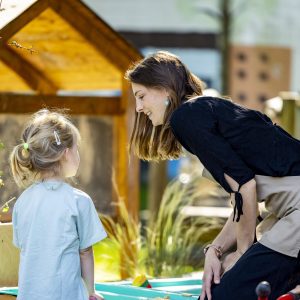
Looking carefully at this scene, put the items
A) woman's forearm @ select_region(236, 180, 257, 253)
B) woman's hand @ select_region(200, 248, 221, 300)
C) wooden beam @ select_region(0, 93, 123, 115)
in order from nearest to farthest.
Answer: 1. woman's forearm @ select_region(236, 180, 257, 253)
2. woman's hand @ select_region(200, 248, 221, 300)
3. wooden beam @ select_region(0, 93, 123, 115)

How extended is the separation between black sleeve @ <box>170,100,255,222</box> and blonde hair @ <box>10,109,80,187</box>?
464 millimetres

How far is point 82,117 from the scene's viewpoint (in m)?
6.52

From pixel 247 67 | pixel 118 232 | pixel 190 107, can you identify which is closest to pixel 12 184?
pixel 118 232

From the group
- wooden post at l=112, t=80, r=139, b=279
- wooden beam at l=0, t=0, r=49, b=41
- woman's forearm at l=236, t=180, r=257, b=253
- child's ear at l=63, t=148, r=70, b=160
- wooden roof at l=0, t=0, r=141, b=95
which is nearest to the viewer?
woman's forearm at l=236, t=180, r=257, b=253

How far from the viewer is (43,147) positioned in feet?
12.2

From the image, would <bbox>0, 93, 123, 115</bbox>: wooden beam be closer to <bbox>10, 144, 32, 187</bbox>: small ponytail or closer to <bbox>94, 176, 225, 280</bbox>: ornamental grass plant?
<bbox>94, 176, 225, 280</bbox>: ornamental grass plant

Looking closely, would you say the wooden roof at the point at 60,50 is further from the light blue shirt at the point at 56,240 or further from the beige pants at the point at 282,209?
the beige pants at the point at 282,209

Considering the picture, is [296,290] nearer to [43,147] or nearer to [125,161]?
[43,147]

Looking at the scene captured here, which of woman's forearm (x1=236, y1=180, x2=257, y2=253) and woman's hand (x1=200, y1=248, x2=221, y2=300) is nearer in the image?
woman's forearm (x1=236, y1=180, x2=257, y2=253)

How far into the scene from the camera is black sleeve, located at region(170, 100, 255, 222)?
3.49m

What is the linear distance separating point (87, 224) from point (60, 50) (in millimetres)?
3337

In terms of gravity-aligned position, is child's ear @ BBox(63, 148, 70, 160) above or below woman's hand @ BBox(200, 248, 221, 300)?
above

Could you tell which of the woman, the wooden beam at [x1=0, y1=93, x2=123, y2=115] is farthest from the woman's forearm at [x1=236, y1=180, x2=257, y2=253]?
the wooden beam at [x1=0, y1=93, x2=123, y2=115]

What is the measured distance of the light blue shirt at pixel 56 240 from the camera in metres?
3.66
